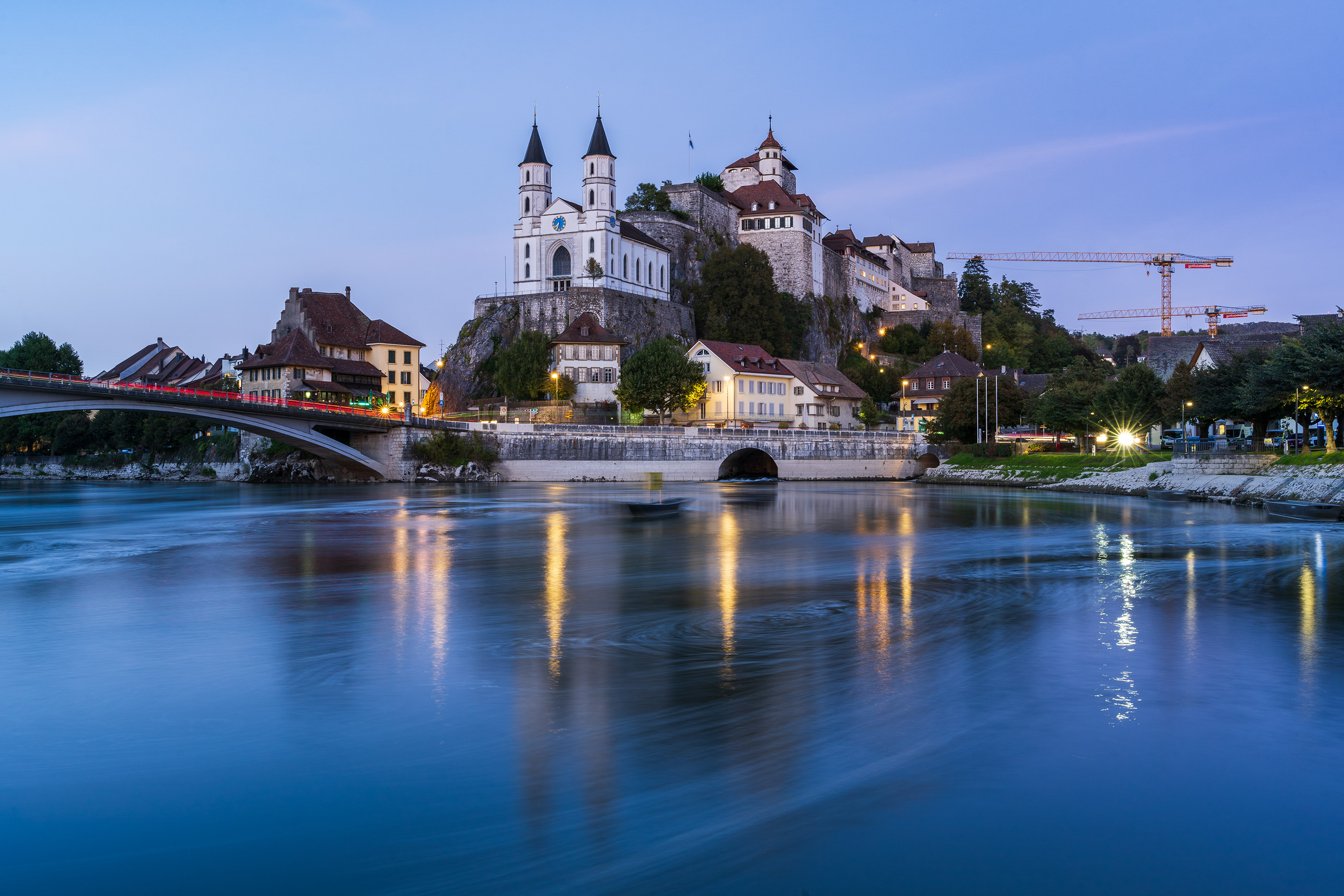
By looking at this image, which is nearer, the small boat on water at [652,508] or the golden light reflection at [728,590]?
the golden light reflection at [728,590]

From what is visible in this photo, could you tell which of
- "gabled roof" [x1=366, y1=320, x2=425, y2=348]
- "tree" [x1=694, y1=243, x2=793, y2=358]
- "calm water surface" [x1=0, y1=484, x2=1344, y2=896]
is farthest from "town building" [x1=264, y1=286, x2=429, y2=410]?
"calm water surface" [x1=0, y1=484, x2=1344, y2=896]

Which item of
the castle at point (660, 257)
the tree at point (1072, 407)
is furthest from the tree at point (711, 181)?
the tree at point (1072, 407)

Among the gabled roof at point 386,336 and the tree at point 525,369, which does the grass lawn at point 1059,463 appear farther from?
the gabled roof at point 386,336

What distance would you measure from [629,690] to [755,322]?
258 feet

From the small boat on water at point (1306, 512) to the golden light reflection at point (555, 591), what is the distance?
25.6 m

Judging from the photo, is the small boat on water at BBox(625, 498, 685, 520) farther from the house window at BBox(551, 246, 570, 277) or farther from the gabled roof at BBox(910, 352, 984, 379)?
the gabled roof at BBox(910, 352, 984, 379)

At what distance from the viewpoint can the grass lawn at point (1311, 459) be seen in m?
37.4

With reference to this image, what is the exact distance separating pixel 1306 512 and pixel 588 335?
2127 inches

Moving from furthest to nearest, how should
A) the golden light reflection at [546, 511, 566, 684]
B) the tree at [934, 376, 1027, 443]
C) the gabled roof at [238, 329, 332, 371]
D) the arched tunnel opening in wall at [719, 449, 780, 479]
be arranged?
the arched tunnel opening in wall at [719, 449, 780, 479] → the tree at [934, 376, 1027, 443] → the gabled roof at [238, 329, 332, 371] → the golden light reflection at [546, 511, 566, 684]

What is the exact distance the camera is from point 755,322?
8769 cm

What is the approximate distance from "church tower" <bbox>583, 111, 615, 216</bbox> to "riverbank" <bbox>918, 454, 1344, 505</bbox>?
36113mm

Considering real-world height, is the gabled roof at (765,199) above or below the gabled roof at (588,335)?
above

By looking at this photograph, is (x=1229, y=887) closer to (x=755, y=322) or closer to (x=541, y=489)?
(x=541, y=489)

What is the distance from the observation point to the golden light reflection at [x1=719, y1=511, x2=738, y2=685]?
12.3 m
